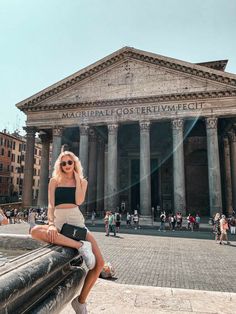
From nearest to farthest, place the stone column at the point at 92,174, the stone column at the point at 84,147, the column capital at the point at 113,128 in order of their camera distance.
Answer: the column capital at the point at 113,128 → the stone column at the point at 84,147 → the stone column at the point at 92,174

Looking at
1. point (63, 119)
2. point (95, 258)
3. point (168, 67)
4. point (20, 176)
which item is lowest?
point (95, 258)

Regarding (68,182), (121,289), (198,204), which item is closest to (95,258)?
(68,182)

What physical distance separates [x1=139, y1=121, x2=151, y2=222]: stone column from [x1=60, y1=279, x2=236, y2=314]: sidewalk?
51.4 feet

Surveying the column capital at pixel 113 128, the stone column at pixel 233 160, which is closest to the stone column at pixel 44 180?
the column capital at pixel 113 128

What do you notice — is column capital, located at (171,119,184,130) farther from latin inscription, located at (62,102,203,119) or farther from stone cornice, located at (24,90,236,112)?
stone cornice, located at (24,90,236,112)

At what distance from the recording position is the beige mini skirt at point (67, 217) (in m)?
2.85

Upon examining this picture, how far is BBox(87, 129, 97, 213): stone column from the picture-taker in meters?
23.7

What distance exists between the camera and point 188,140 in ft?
92.3

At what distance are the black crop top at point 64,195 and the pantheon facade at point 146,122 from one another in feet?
58.1

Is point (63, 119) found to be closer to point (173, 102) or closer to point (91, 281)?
point (173, 102)

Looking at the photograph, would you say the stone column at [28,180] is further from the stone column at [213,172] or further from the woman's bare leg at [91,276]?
the woman's bare leg at [91,276]

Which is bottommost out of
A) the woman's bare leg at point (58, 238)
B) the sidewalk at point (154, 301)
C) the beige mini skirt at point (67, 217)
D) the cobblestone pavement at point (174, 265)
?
the cobblestone pavement at point (174, 265)

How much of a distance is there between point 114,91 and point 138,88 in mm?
2214

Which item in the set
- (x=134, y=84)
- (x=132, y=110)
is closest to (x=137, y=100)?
(x=132, y=110)
